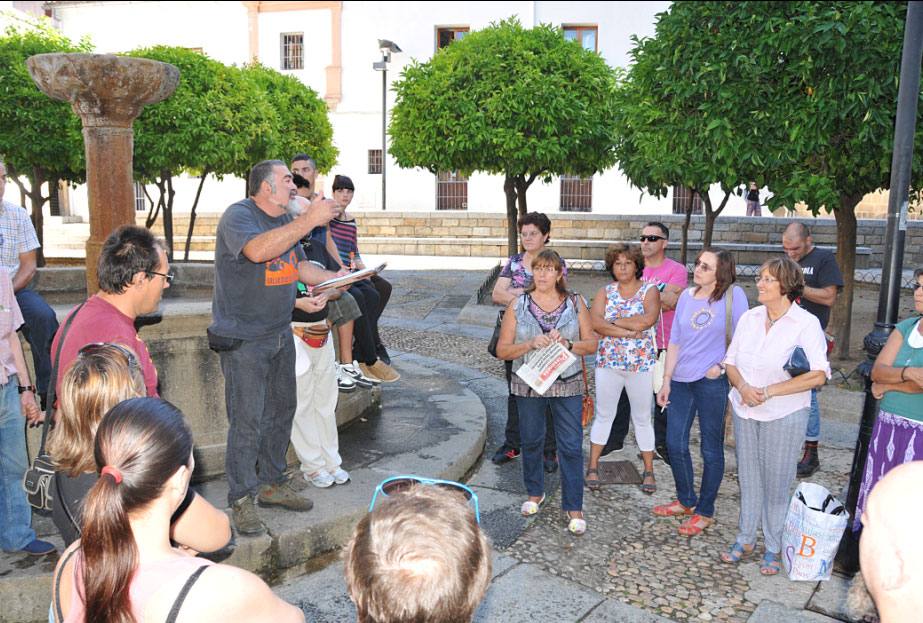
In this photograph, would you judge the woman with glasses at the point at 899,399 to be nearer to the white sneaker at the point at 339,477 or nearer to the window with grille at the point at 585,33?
the white sneaker at the point at 339,477

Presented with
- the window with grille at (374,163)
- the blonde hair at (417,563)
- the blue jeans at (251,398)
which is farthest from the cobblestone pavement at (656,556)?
the window with grille at (374,163)

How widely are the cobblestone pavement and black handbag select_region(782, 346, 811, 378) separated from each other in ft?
3.67

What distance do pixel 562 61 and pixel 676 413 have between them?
12104 mm

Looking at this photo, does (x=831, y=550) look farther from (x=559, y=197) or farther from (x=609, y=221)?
(x=559, y=197)

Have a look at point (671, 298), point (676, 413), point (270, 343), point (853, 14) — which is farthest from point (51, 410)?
point (853, 14)

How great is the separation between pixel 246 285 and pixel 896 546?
319cm

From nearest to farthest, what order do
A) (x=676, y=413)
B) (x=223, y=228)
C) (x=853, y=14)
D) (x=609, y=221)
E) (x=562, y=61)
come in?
(x=223, y=228) → (x=676, y=413) → (x=853, y=14) → (x=562, y=61) → (x=609, y=221)

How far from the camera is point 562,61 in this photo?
15344 millimetres

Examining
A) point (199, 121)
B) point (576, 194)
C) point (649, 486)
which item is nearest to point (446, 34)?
point (576, 194)

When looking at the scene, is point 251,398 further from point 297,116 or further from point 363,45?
point 363,45

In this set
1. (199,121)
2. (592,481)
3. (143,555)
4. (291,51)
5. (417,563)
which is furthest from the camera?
(291,51)

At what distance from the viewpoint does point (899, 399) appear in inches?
152

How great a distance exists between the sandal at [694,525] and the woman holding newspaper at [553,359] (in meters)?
0.61

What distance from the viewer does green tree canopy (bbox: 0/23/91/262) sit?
13453mm
